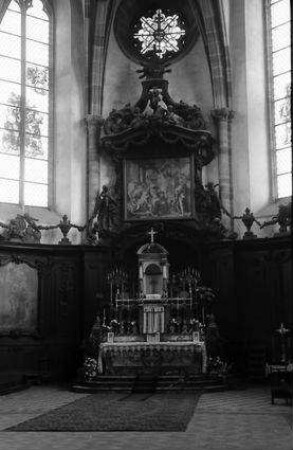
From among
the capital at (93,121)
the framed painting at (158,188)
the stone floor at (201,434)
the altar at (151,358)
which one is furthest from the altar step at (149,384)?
the capital at (93,121)

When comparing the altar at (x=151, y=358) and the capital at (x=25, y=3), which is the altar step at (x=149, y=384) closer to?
the altar at (x=151, y=358)

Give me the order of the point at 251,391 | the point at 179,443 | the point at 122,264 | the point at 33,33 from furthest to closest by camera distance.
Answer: the point at 33,33 < the point at 122,264 < the point at 251,391 < the point at 179,443

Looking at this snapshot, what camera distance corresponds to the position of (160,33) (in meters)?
19.8

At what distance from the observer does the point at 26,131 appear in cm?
1877

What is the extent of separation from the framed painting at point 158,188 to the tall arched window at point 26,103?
2292 mm

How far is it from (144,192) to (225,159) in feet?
7.63

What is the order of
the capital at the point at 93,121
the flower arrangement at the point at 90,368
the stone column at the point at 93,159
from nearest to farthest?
the flower arrangement at the point at 90,368 → the stone column at the point at 93,159 → the capital at the point at 93,121

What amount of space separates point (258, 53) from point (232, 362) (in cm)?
847

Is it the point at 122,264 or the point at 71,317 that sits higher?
the point at 122,264

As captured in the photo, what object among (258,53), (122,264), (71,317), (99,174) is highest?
(258,53)

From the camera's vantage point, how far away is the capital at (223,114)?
1844 cm


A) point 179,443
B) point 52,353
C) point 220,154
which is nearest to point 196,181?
point 220,154

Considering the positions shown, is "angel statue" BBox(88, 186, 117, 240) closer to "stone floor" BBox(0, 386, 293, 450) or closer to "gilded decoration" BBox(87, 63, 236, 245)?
"gilded decoration" BBox(87, 63, 236, 245)

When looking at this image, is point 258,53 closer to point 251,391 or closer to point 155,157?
point 155,157
